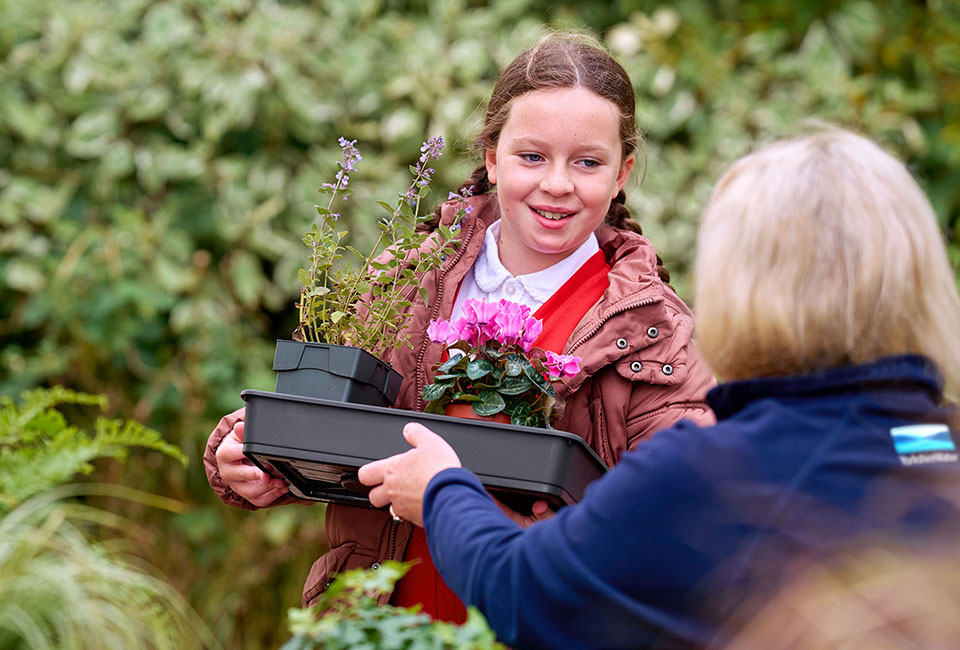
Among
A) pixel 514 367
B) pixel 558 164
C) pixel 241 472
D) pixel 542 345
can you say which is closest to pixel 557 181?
pixel 558 164

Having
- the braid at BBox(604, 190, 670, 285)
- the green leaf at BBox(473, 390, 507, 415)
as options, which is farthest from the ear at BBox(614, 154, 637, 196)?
the green leaf at BBox(473, 390, 507, 415)

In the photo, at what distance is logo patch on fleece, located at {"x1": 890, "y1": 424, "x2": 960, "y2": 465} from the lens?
1.43m

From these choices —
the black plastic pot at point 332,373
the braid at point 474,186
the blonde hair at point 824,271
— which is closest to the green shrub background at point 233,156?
the braid at point 474,186

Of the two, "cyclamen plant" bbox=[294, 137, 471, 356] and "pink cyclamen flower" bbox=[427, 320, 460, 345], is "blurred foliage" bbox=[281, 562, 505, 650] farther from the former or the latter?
"cyclamen plant" bbox=[294, 137, 471, 356]

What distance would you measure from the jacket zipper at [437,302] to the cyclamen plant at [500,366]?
111mm

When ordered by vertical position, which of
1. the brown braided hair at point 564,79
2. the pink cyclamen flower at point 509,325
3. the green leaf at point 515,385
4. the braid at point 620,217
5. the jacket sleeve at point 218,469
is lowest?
the jacket sleeve at point 218,469

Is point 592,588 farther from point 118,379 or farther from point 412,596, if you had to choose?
point 118,379

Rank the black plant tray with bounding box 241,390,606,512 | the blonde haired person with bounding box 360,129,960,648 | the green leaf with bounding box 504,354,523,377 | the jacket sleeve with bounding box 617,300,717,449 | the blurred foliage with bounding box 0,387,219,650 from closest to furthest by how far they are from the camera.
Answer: the blonde haired person with bounding box 360,129,960,648
the black plant tray with bounding box 241,390,606,512
the green leaf with bounding box 504,354,523,377
the jacket sleeve with bounding box 617,300,717,449
the blurred foliage with bounding box 0,387,219,650

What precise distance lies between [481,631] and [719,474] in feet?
1.25

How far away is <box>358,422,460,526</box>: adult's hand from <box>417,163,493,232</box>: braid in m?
0.81

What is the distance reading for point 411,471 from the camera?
5.89 feet

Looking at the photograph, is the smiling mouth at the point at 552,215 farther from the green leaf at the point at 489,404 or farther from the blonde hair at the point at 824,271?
the blonde hair at the point at 824,271

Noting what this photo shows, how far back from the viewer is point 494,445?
1932mm

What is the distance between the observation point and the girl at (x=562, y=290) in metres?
2.21
